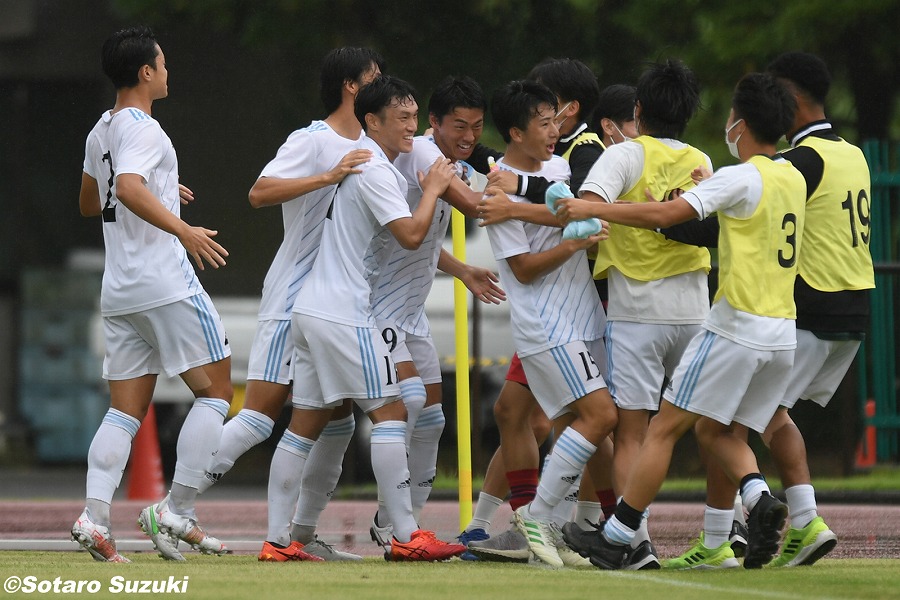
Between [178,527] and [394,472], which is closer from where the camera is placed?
[394,472]

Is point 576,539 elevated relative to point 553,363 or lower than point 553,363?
lower

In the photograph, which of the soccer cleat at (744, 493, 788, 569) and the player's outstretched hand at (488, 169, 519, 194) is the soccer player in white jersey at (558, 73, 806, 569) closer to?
the soccer cleat at (744, 493, 788, 569)

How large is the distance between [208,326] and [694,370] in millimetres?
2077

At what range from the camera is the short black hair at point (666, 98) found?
6348 mm

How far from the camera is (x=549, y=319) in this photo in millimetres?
6426

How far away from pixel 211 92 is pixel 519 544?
8.06 meters

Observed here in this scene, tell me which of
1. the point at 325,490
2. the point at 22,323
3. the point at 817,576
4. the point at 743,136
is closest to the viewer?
the point at 817,576

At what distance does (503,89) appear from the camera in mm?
6625

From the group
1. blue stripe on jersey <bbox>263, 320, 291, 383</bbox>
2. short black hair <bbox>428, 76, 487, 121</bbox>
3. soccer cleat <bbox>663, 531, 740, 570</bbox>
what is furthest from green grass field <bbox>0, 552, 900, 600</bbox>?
short black hair <bbox>428, 76, 487, 121</bbox>

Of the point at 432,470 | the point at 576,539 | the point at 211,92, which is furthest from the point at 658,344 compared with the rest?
the point at 211,92

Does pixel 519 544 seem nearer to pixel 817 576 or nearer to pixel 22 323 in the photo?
pixel 817 576

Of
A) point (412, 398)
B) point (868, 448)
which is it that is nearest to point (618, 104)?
point (412, 398)

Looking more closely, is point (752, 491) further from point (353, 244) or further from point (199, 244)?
point (199, 244)

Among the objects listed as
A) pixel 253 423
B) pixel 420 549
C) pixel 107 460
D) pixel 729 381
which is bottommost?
pixel 420 549
